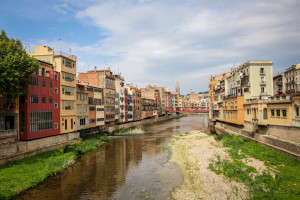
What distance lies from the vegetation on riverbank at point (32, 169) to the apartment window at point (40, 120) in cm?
410

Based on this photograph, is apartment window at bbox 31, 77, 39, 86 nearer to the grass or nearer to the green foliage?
the green foliage

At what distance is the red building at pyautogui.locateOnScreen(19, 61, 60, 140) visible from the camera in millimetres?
32844

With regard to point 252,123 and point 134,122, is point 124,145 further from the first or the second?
point 134,122

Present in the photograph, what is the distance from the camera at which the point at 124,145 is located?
48.3 meters

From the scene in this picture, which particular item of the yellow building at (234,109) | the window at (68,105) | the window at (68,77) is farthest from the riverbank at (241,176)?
the window at (68,77)

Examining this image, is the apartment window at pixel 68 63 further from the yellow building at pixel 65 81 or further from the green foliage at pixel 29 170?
the green foliage at pixel 29 170

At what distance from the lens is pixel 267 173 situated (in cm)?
2355

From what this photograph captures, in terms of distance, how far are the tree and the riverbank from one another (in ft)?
77.1

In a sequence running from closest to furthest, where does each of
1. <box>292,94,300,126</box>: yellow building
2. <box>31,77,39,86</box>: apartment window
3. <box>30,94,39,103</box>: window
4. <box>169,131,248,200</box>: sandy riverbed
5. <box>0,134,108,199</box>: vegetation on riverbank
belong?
<box>169,131,248,200</box>: sandy riverbed
<box>0,134,108,199</box>: vegetation on riverbank
<box>292,94,300,126</box>: yellow building
<box>30,94,39,103</box>: window
<box>31,77,39,86</box>: apartment window

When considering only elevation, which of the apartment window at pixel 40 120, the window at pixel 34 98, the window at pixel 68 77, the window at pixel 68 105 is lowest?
the apartment window at pixel 40 120

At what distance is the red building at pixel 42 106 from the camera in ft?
108

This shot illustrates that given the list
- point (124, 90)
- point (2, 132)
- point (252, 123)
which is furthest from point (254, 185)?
point (124, 90)

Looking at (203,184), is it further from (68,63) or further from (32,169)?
(68,63)

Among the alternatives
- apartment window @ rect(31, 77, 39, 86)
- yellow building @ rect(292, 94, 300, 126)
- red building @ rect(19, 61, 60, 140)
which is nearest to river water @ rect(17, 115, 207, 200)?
red building @ rect(19, 61, 60, 140)
